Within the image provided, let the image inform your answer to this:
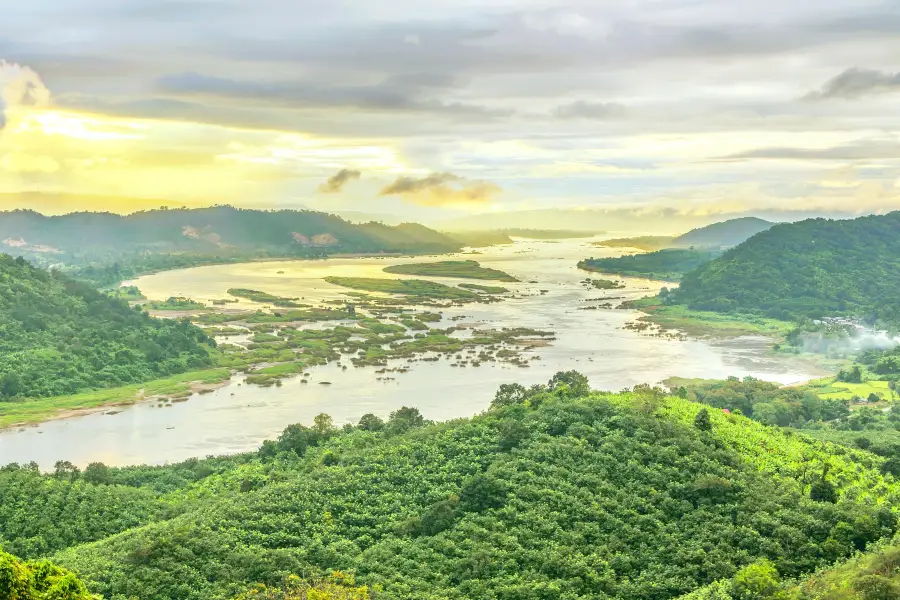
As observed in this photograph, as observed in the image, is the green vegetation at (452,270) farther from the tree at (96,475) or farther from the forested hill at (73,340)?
the tree at (96,475)

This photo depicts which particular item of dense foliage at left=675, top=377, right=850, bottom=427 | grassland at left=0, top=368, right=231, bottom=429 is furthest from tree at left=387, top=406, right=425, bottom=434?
grassland at left=0, top=368, right=231, bottom=429

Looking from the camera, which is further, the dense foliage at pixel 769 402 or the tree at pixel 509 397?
the dense foliage at pixel 769 402

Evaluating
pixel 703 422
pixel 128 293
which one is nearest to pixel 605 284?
pixel 128 293

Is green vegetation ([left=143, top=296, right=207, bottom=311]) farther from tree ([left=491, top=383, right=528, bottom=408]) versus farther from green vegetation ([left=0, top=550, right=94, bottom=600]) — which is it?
green vegetation ([left=0, top=550, right=94, bottom=600])

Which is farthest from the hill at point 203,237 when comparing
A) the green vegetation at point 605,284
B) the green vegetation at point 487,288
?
the green vegetation at point 605,284

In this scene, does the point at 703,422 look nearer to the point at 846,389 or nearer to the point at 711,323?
the point at 846,389
